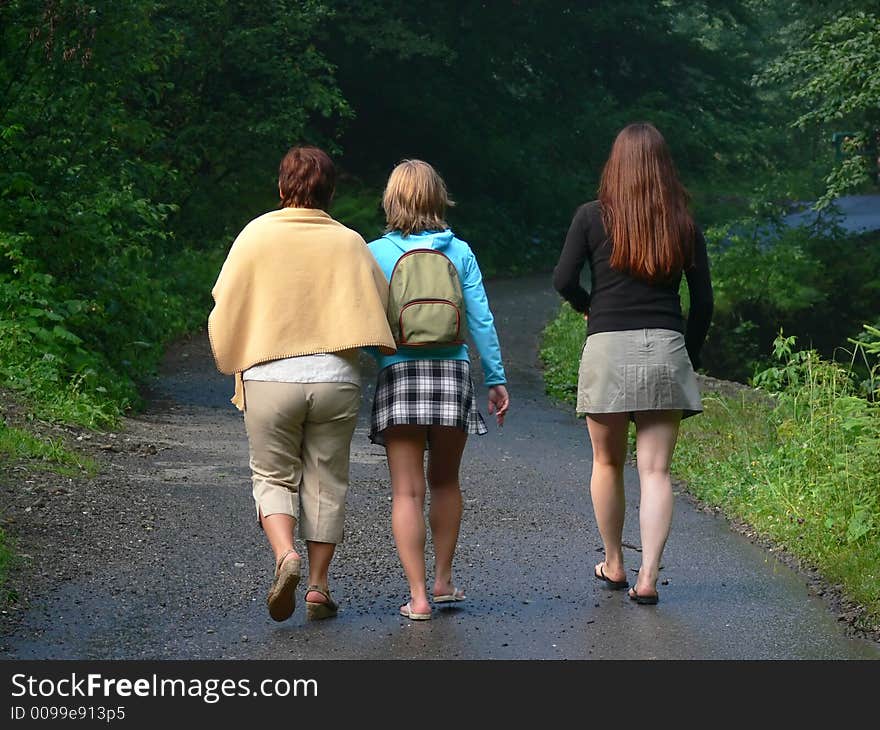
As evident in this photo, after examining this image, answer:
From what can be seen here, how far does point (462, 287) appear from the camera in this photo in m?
5.95

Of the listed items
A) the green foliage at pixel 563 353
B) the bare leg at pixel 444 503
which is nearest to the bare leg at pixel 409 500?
the bare leg at pixel 444 503

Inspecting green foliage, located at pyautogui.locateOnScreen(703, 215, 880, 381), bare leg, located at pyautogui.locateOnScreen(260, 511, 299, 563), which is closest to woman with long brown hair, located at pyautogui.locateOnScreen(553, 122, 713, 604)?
bare leg, located at pyautogui.locateOnScreen(260, 511, 299, 563)

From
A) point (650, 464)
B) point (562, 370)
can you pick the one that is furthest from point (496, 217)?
point (650, 464)

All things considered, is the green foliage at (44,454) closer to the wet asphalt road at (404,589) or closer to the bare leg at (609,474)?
the wet asphalt road at (404,589)

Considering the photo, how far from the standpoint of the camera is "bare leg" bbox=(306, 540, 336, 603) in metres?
5.86

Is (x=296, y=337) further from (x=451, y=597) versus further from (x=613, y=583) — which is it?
(x=613, y=583)

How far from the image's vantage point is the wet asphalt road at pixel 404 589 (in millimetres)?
5523

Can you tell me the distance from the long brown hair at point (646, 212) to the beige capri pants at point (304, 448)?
4.14 feet

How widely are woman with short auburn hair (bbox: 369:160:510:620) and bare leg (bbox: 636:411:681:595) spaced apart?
691mm

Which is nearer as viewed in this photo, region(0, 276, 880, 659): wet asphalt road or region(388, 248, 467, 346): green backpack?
region(0, 276, 880, 659): wet asphalt road

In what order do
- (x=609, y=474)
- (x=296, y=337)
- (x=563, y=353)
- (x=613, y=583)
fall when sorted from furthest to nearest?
(x=563, y=353) < (x=613, y=583) < (x=609, y=474) < (x=296, y=337)

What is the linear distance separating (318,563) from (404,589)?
30.6 inches

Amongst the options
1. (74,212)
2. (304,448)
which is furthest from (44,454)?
(304,448)

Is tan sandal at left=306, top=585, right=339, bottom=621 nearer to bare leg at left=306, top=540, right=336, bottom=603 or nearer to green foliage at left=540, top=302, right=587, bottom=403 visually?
bare leg at left=306, top=540, right=336, bottom=603
